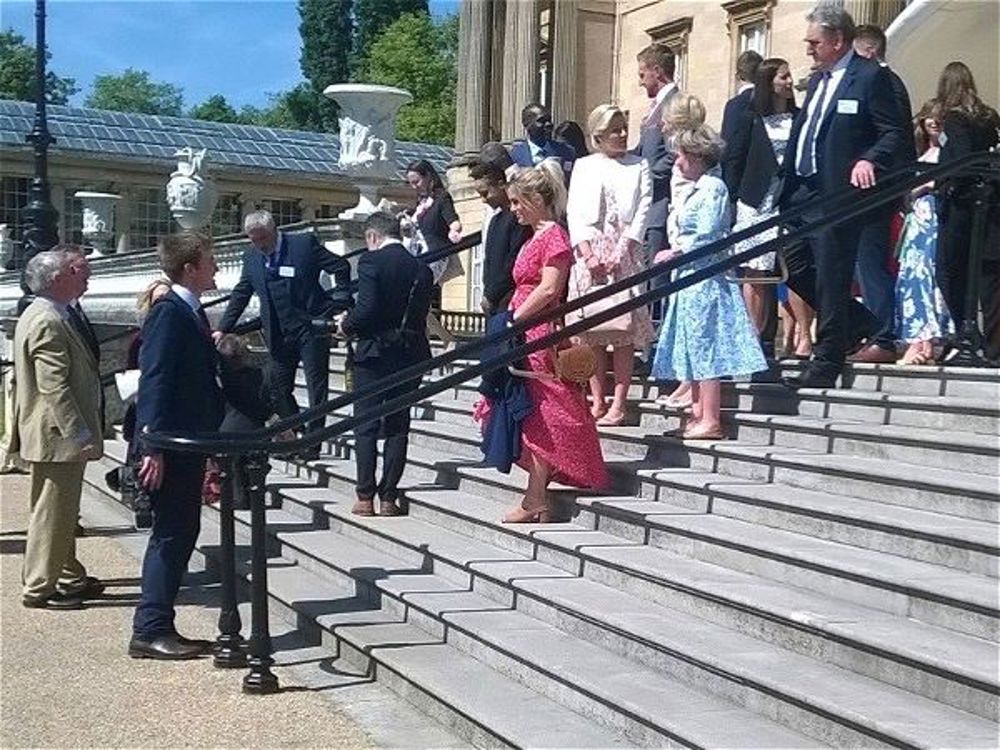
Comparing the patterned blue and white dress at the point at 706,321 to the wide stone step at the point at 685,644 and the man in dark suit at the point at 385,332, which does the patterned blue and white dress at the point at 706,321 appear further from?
the man in dark suit at the point at 385,332

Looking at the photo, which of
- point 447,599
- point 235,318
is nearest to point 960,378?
point 447,599

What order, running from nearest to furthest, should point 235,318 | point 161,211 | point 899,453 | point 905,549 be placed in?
point 905,549, point 899,453, point 235,318, point 161,211

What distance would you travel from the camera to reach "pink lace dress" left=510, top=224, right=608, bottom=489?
6.75 meters

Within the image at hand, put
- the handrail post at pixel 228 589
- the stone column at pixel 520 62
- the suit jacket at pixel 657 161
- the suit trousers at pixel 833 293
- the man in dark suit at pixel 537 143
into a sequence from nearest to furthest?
the handrail post at pixel 228 589
the suit trousers at pixel 833 293
the suit jacket at pixel 657 161
the man in dark suit at pixel 537 143
the stone column at pixel 520 62

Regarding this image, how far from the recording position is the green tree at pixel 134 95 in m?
96.4

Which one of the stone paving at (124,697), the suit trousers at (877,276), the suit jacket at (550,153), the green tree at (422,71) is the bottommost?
the stone paving at (124,697)

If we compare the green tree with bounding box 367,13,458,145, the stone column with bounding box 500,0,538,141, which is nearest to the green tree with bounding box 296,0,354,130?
the green tree with bounding box 367,13,458,145

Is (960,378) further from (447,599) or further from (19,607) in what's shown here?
(19,607)

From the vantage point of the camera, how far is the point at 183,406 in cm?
641

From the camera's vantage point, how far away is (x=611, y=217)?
25.9 ft

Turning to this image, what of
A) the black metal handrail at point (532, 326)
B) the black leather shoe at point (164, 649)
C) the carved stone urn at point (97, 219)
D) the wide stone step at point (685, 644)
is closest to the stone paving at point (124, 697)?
the black leather shoe at point (164, 649)

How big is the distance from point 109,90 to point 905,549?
99.7 metres

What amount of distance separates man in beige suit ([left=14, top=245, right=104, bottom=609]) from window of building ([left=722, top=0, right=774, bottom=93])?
18160 mm

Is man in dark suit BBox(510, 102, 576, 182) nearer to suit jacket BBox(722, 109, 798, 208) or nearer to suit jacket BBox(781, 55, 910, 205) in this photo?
suit jacket BBox(722, 109, 798, 208)
